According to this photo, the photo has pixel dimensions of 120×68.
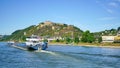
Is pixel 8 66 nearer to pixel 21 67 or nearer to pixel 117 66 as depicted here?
pixel 21 67

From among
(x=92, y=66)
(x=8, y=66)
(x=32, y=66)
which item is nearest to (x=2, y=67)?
(x=8, y=66)

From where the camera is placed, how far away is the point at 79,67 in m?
60.6

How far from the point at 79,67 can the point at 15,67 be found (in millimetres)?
14215

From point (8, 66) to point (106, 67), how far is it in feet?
73.4

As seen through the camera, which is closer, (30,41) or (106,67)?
(106,67)

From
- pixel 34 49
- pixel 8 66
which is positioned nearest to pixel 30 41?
pixel 34 49

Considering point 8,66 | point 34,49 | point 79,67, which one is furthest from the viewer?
point 34,49

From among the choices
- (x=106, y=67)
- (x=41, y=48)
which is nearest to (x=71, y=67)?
(x=106, y=67)

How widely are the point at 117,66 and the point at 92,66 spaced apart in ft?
20.5

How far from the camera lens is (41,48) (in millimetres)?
122562

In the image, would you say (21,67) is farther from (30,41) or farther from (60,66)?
(30,41)

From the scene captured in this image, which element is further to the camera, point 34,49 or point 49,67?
point 34,49

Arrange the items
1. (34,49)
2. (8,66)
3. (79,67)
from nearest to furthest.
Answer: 1. (79,67)
2. (8,66)
3. (34,49)

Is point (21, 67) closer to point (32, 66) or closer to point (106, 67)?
point (32, 66)
